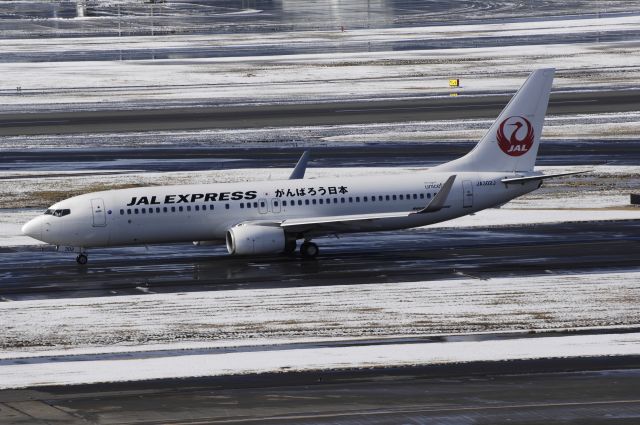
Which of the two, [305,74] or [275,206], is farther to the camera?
[305,74]

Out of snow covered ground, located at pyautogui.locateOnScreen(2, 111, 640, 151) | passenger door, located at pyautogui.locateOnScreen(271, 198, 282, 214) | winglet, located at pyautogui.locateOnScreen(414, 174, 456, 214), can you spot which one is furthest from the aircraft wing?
snow covered ground, located at pyautogui.locateOnScreen(2, 111, 640, 151)

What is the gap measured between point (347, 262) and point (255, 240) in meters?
4.25

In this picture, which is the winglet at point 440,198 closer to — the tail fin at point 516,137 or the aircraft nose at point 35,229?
the tail fin at point 516,137

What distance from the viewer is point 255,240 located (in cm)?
5634

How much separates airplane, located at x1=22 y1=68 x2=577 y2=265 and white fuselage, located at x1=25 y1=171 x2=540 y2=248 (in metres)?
0.04

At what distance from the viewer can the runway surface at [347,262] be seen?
5369cm

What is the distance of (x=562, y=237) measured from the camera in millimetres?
61969

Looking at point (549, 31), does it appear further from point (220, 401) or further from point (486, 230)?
point (220, 401)

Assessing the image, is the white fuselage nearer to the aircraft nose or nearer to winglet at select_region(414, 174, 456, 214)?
the aircraft nose

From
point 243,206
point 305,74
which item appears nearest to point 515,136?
point 243,206

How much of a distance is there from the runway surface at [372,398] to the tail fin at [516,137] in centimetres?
2176

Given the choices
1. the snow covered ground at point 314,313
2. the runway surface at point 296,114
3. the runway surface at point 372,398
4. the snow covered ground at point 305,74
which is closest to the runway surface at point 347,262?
the snow covered ground at point 314,313

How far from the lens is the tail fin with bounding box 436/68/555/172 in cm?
6103

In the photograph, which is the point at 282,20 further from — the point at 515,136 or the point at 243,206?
the point at 243,206
